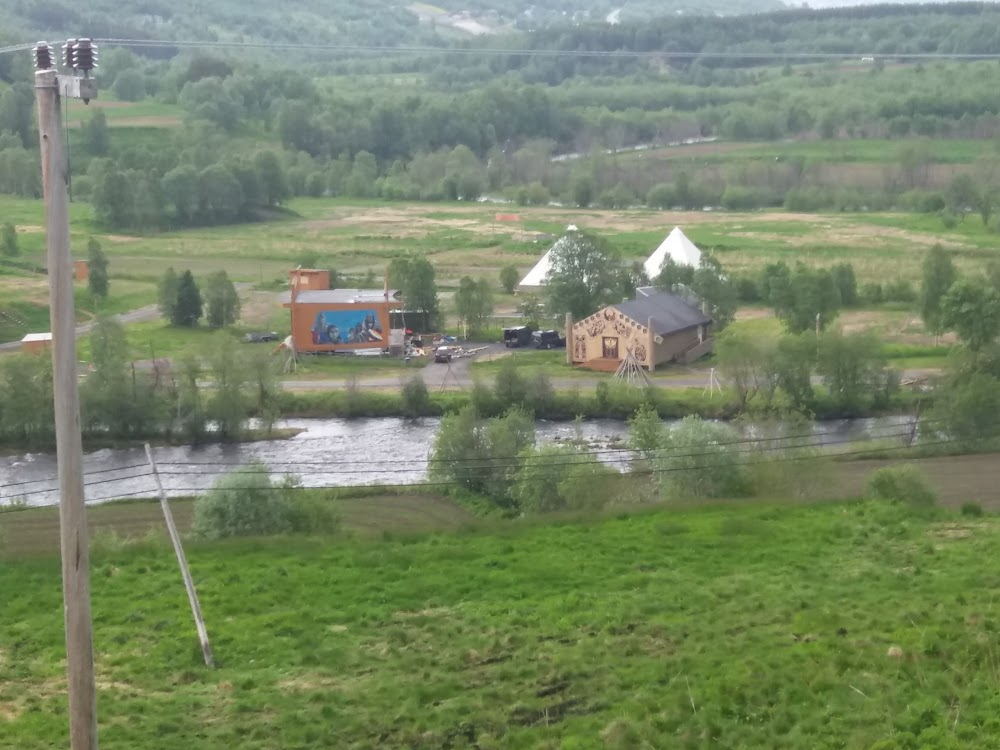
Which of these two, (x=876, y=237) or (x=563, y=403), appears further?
(x=876, y=237)

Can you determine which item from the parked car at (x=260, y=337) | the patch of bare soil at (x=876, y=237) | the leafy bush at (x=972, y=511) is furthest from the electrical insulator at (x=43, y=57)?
the patch of bare soil at (x=876, y=237)

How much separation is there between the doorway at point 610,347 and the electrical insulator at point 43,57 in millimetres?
15108

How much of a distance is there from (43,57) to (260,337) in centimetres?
1694

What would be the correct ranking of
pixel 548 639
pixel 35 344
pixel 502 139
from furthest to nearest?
pixel 502 139, pixel 35 344, pixel 548 639

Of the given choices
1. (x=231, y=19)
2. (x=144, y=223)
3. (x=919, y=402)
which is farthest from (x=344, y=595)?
(x=231, y=19)

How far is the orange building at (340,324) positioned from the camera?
1956 centimetres

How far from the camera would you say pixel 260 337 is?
Answer: 804 inches

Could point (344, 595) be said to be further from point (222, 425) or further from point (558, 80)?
point (558, 80)

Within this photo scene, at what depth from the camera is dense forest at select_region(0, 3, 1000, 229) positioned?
38781 mm

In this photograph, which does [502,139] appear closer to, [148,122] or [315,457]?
[148,122]

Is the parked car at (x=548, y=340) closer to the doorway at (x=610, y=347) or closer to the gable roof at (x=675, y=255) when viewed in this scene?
the doorway at (x=610, y=347)

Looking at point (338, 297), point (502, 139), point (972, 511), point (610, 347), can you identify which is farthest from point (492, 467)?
point (502, 139)

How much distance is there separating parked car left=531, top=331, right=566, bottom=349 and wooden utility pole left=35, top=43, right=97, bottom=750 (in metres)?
16.0

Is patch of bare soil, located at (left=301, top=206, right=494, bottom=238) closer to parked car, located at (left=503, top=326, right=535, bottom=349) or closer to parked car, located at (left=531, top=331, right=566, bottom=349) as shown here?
parked car, located at (left=503, top=326, right=535, bottom=349)
